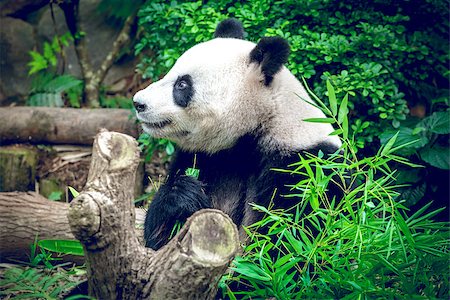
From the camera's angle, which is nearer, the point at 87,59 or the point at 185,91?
the point at 185,91

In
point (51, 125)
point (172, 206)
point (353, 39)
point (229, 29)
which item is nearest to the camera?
point (172, 206)

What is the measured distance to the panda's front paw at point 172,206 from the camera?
3.35 metres

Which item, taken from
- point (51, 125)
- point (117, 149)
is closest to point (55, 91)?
point (51, 125)

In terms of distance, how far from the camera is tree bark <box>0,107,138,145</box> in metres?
6.35

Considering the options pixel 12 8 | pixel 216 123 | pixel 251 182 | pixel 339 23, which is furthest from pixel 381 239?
pixel 12 8

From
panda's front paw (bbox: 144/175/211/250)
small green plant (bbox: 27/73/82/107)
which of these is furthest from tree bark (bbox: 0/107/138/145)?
panda's front paw (bbox: 144/175/211/250)

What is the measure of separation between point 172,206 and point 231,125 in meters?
0.57

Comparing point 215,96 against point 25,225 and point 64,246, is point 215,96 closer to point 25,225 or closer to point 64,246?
point 64,246

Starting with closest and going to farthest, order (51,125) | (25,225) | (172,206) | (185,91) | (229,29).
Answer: (172,206) → (185,91) → (229,29) → (25,225) → (51,125)

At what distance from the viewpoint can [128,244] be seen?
8.67 feet

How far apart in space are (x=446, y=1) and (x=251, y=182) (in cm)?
269

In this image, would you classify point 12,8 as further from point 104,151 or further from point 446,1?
point 104,151

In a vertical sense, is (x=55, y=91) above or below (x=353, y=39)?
below

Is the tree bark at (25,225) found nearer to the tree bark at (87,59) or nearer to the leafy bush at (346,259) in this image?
the leafy bush at (346,259)
